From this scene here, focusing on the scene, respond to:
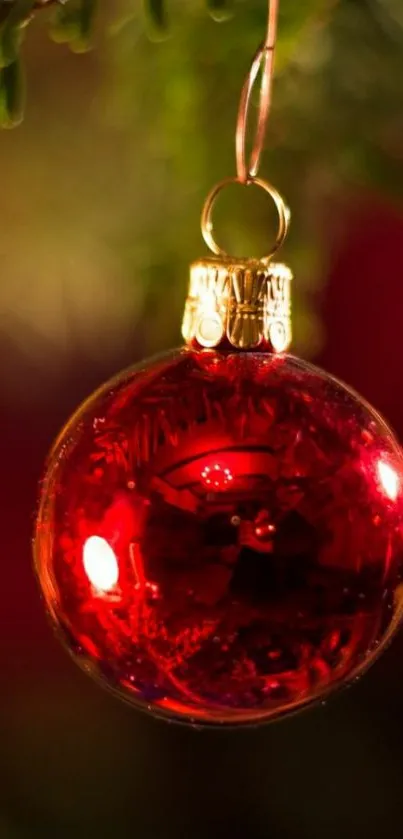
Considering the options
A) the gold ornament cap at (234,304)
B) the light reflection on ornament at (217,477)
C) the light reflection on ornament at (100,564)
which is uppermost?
the gold ornament cap at (234,304)

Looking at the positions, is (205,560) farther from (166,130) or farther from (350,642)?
(166,130)

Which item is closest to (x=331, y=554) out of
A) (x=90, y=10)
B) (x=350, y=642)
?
(x=350, y=642)

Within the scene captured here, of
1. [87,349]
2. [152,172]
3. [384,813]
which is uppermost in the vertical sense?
[152,172]

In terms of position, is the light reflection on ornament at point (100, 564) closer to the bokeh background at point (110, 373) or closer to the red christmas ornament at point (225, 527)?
the red christmas ornament at point (225, 527)

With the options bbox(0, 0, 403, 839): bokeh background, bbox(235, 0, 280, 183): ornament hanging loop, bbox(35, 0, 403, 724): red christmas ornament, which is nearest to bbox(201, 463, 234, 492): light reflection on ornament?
bbox(35, 0, 403, 724): red christmas ornament

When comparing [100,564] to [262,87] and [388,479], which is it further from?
[262,87]

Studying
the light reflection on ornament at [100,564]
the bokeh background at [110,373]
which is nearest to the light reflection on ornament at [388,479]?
the light reflection on ornament at [100,564]
